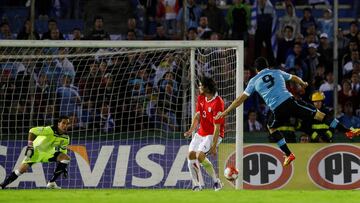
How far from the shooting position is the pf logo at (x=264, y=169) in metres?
20.6

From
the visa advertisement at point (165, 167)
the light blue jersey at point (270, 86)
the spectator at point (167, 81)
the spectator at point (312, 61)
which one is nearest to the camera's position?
the light blue jersey at point (270, 86)

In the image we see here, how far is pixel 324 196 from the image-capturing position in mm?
14727

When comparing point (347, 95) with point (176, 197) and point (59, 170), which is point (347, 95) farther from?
point (176, 197)

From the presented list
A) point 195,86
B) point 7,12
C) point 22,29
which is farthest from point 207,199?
point 7,12

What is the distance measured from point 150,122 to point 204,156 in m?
2.90

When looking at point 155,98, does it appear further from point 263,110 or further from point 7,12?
point 7,12

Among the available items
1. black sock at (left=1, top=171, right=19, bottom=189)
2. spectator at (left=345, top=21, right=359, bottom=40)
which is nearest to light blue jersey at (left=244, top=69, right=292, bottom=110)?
black sock at (left=1, top=171, right=19, bottom=189)

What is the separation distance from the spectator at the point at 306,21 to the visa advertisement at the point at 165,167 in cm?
383

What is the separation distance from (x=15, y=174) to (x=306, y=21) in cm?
770

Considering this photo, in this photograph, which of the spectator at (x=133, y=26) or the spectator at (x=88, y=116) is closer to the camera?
the spectator at (x=88, y=116)

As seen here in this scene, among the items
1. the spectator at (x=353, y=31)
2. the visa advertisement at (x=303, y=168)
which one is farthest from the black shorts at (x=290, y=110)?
the spectator at (x=353, y=31)

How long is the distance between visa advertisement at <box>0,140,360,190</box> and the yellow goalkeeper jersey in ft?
2.08

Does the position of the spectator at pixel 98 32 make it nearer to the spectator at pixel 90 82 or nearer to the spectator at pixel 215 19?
the spectator at pixel 90 82

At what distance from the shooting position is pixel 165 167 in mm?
20625
